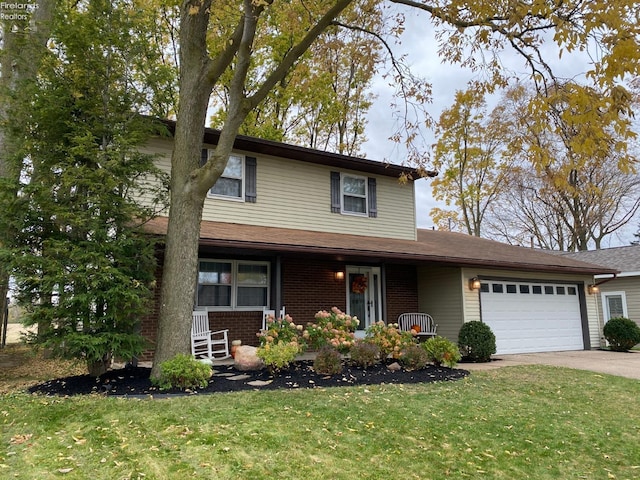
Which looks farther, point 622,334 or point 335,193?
A: point 622,334

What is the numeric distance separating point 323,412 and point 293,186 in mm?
7182

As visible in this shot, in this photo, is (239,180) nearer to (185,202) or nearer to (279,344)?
(185,202)

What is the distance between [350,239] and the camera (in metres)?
11.1

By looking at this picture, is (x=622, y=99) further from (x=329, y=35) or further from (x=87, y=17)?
(x=87, y=17)

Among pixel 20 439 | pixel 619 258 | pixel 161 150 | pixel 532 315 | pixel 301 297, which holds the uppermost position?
pixel 161 150

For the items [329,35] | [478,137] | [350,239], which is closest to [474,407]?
[350,239]

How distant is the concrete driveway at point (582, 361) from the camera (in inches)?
362

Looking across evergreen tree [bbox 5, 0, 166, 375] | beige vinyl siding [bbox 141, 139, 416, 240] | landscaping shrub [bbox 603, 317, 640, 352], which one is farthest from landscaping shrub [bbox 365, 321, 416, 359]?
landscaping shrub [bbox 603, 317, 640, 352]

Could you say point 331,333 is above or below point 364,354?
above

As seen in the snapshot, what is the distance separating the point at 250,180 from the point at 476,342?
6554mm

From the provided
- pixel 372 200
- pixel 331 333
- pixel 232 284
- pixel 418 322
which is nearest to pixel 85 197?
pixel 232 284

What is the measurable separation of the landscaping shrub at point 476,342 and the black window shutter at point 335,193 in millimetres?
4387

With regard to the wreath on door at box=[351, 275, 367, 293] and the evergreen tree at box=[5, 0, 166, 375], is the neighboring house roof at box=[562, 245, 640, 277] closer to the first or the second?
the wreath on door at box=[351, 275, 367, 293]

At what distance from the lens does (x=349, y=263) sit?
11.8m
